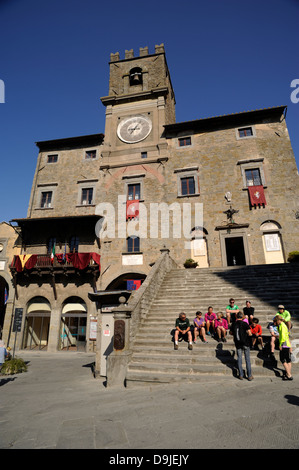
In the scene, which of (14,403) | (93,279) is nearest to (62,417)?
(14,403)

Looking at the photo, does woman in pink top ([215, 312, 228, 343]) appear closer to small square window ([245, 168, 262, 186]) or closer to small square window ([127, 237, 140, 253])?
small square window ([127, 237, 140, 253])

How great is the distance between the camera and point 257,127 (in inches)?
818

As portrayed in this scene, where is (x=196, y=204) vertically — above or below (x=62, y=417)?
above

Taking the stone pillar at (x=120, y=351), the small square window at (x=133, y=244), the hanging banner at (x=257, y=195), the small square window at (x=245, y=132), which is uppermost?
the small square window at (x=245, y=132)

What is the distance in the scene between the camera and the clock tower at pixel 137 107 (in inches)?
896

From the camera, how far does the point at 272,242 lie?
58.7ft

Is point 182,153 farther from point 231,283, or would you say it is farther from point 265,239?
point 231,283

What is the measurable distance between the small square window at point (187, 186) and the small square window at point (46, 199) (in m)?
12.0

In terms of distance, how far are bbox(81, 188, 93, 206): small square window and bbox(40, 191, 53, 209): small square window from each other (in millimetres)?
3116

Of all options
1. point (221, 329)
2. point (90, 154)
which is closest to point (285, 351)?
point (221, 329)

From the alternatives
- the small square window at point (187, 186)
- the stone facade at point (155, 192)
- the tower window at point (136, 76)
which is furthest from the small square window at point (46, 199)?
the tower window at point (136, 76)

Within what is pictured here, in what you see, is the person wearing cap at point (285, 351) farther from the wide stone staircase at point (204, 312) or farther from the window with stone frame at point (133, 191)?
the window with stone frame at point (133, 191)

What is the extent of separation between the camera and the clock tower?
22750 millimetres

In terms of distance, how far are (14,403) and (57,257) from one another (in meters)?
14.6
